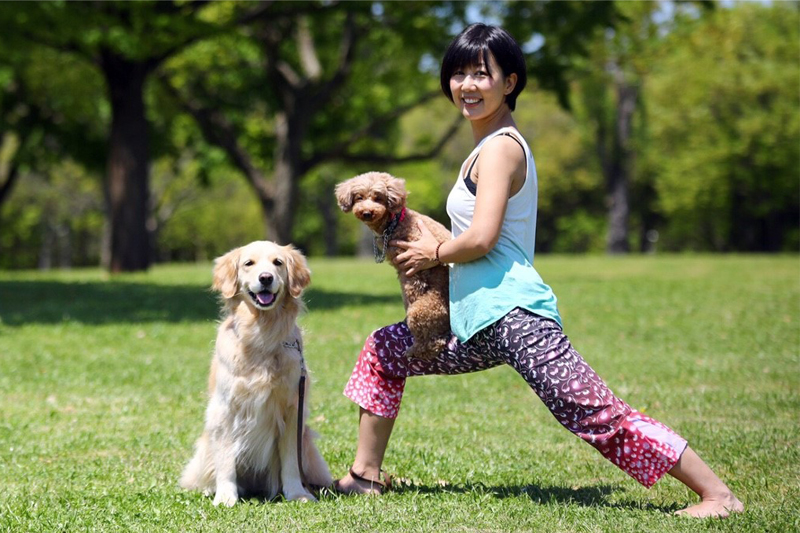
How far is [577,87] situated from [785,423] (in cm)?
4608

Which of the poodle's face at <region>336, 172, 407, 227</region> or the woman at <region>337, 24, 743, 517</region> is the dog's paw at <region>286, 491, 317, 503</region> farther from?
the poodle's face at <region>336, 172, 407, 227</region>

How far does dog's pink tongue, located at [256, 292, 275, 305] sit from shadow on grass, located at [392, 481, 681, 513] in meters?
1.34

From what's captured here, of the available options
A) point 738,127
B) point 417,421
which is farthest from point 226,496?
point 738,127

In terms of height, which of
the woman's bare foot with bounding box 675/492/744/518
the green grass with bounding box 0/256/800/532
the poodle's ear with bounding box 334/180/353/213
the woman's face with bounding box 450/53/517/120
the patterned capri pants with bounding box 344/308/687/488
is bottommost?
the green grass with bounding box 0/256/800/532

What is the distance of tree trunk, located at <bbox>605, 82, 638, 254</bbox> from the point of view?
48.7 meters

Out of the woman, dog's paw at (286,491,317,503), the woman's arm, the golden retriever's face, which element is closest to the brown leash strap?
dog's paw at (286,491,317,503)

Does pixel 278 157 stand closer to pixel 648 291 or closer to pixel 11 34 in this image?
pixel 11 34

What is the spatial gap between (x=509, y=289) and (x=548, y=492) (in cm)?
144

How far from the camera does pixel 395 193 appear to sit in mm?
4523

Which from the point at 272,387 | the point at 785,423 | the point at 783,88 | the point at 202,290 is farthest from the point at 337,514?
the point at 783,88

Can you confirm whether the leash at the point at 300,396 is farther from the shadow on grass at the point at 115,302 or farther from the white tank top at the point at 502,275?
the shadow on grass at the point at 115,302

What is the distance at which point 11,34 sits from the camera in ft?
59.2

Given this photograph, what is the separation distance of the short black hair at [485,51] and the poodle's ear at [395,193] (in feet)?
2.04

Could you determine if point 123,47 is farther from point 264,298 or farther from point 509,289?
point 509,289
